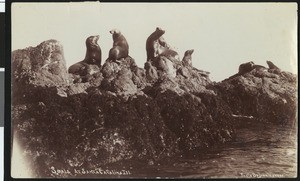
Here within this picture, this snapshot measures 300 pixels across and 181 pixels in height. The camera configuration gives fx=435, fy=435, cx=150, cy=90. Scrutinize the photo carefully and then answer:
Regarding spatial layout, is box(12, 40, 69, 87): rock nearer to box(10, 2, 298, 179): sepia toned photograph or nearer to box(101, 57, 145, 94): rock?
box(10, 2, 298, 179): sepia toned photograph

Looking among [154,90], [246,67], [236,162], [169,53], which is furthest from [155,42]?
[236,162]

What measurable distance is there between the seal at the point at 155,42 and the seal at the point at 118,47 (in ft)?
0.25

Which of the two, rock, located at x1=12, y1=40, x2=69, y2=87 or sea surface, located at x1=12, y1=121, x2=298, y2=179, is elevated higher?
rock, located at x1=12, y1=40, x2=69, y2=87

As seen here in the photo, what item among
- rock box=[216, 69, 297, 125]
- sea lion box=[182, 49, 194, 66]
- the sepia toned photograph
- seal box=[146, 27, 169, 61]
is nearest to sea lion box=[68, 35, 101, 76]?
the sepia toned photograph

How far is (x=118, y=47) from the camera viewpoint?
1507 millimetres

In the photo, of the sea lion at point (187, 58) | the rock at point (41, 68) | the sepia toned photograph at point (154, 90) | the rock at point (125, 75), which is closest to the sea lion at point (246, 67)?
the sepia toned photograph at point (154, 90)

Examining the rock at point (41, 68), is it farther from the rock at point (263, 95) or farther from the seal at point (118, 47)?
the rock at point (263, 95)

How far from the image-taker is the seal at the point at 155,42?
1.51 meters

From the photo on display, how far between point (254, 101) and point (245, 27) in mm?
259

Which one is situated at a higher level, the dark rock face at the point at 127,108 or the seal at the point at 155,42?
the seal at the point at 155,42

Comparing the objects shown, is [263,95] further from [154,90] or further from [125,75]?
[125,75]

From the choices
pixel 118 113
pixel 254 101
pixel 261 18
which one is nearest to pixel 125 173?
pixel 118 113

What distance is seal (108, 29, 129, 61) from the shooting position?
151 cm

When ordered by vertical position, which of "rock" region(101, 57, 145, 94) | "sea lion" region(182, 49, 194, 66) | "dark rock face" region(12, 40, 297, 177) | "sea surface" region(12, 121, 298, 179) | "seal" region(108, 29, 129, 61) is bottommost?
"sea surface" region(12, 121, 298, 179)
